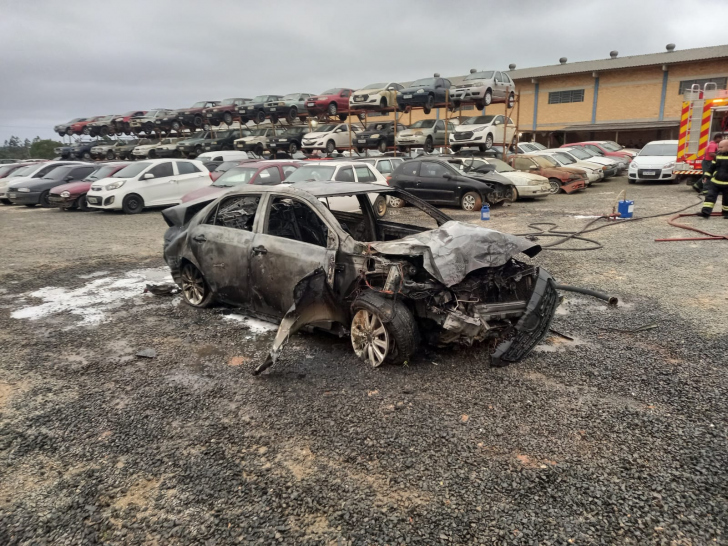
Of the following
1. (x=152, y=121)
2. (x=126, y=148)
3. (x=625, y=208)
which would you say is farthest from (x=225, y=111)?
(x=625, y=208)

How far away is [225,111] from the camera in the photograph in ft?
87.0

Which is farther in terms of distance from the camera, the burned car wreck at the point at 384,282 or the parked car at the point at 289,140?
the parked car at the point at 289,140

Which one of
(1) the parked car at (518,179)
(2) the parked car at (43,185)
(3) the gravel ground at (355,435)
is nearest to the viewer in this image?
(3) the gravel ground at (355,435)

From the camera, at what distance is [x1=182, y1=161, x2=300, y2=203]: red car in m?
12.8

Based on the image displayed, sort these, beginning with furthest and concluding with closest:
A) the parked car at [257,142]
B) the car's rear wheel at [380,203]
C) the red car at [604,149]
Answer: the parked car at [257,142] < the red car at [604,149] < the car's rear wheel at [380,203]

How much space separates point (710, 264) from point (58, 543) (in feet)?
27.1

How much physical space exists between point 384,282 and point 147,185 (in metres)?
12.6

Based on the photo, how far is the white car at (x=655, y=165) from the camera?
17.4 m

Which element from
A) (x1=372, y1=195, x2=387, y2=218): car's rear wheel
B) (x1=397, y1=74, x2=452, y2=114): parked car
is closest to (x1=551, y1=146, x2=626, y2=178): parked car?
(x1=397, y1=74, x2=452, y2=114): parked car

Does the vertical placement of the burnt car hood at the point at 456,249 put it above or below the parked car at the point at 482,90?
below

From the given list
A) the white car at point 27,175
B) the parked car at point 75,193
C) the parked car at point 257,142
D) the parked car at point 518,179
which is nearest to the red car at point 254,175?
the parked car at point 75,193

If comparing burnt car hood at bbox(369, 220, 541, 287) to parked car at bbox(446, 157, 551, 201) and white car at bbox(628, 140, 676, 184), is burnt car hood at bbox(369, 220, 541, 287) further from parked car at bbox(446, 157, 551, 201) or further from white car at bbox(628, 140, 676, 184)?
white car at bbox(628, 140, 676, 184)

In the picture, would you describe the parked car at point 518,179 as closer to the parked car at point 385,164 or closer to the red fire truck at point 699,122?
the parked car at point 385,164

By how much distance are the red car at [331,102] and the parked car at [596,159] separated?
9629 millimetres
